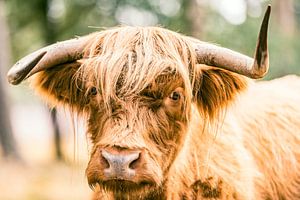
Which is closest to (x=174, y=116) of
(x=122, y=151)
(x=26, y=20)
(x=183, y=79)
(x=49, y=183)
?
(x=183, y=79)

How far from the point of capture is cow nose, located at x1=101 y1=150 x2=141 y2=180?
4.89 meters

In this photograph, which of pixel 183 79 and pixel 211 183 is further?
pixel 211 183

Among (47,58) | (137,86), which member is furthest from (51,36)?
(137,86)

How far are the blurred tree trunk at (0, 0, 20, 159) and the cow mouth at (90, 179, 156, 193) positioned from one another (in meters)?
12.4

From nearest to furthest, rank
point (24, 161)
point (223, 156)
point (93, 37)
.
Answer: point (93, 37)
point (223, 156)
point (24, 161)

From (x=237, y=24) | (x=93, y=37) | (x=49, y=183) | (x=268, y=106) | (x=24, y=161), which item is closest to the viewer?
(x=93, y=37)

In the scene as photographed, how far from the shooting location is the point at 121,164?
16.0ft

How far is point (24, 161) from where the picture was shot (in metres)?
16.9

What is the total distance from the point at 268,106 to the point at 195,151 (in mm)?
1569

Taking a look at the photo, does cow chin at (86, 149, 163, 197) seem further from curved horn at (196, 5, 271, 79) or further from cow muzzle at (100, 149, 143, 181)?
curved horn at (196, 5, 271, 79)

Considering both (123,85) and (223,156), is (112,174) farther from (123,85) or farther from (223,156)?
(223,156)

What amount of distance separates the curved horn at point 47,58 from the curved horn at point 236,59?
2.76ft

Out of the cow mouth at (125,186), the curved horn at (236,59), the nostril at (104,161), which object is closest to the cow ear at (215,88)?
the curved horn at (236,59)

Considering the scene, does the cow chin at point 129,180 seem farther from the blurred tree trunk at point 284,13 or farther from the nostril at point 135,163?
the blurred tree trunk at point 284,13
